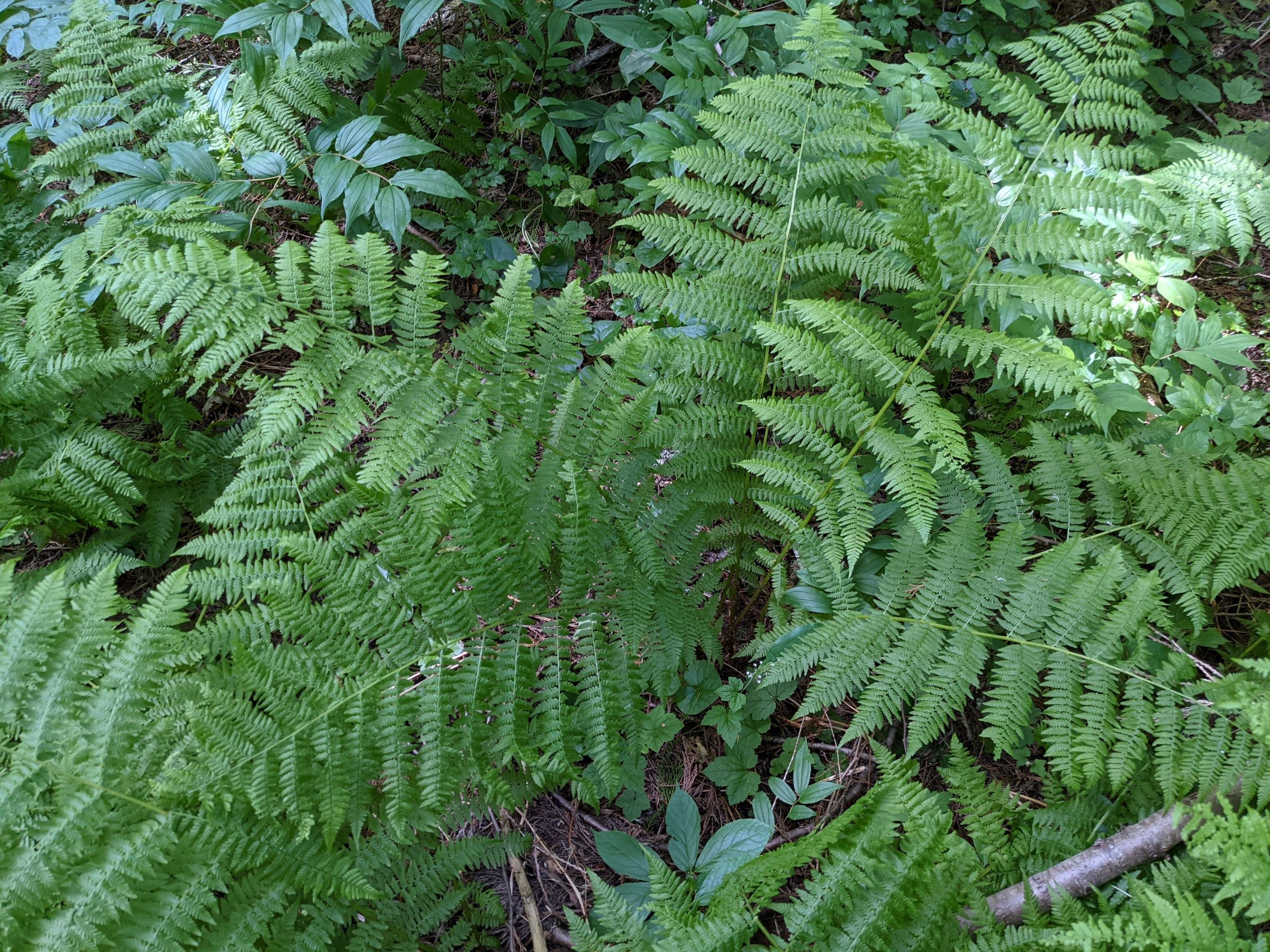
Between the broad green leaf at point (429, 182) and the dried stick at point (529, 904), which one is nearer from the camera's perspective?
the dried stick at point (529, 904)

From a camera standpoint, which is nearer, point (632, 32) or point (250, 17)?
point (250, 17)

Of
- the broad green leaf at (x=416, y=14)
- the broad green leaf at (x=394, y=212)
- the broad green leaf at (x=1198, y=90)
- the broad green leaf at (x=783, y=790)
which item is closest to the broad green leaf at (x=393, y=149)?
the broad green leaf at (x=394, y=212)

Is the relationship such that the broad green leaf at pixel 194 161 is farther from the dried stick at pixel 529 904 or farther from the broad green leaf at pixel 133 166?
the dried stick at pixel 529 904

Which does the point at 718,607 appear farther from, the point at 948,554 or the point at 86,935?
the point at 86,935

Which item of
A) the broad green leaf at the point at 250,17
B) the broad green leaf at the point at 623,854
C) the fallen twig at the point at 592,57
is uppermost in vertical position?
the broad green leaf at the point at 250,17

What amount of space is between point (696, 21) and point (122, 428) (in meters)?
3.11

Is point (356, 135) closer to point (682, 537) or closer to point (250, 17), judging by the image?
point (250, 17)

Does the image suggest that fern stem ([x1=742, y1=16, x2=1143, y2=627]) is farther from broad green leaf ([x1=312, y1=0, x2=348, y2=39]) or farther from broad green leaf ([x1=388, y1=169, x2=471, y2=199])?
broad green leaf ([x1=312, y1=0, x2=348, y2=39])

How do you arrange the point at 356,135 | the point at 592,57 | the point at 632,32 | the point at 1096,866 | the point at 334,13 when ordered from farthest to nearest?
the point at 592,57
the point at 632,32
the point at 356,135
the point at 334,13
the point at 1096,866

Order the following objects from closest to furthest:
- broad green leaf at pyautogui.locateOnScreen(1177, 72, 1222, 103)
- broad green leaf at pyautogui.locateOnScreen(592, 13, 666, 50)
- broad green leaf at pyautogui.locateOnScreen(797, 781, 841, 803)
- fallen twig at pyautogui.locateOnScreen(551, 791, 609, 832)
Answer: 1. broad green leaf at pyautogui.locateOnScreen(797, 781, 841, 803)
2. fallen twig at pyautogui.locateOnScreen(551, 791, 609, 832)
3. broad green leaf at pyautogui.locateOnScreen(592, 13, 666, 50)
4. broad green leaf at pyautogui.locateOnScreen(1177, 72, 1222, 103)

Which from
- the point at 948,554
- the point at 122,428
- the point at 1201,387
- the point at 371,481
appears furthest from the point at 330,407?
the point at 1201,387

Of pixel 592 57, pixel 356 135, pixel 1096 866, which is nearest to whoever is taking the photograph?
pixel 1096 866

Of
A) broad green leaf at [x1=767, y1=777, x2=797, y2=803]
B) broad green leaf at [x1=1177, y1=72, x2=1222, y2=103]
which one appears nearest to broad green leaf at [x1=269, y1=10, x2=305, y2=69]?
broad green leaf at [x1=767, y1=777, x2=797, y2=803]

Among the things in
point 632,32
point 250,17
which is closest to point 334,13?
point 250,17
